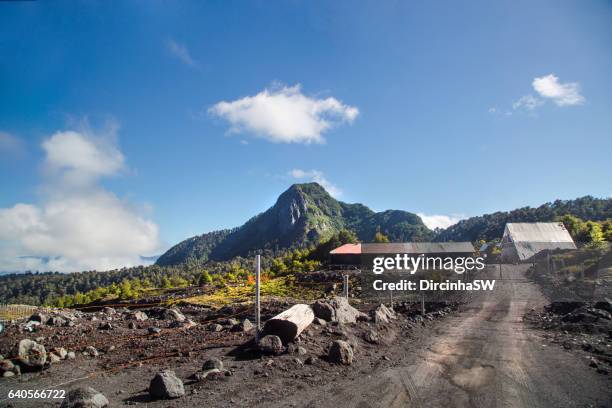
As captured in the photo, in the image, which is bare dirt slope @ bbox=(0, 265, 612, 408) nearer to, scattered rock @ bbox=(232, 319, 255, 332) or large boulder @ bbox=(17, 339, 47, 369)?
large boulder @ bbox=(17, 339, 47, 369)

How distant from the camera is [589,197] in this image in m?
150

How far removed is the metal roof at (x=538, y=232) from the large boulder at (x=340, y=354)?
4588 centimetres

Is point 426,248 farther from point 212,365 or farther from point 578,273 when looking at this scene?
point 212,365

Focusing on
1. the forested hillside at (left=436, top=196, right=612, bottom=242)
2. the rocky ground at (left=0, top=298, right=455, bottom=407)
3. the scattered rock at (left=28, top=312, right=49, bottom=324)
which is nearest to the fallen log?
the rocky ground at (left=0, top=298, right=455, bottom=407)

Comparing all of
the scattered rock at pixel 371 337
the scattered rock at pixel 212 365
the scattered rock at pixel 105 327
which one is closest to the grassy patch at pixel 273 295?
the scattered rock at pixel 105 327

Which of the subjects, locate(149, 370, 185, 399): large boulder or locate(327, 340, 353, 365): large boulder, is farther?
locate(327, 340, 353, 365): large boulder

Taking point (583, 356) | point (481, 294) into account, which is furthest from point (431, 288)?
point (583, 356)

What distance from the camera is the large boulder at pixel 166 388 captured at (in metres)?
7.02

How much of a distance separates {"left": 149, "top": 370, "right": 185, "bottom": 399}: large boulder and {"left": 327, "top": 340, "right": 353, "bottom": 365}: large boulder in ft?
12.9

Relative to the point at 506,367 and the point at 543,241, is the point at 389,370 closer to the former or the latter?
the point at 506,367

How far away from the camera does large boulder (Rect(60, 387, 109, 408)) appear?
645 cm

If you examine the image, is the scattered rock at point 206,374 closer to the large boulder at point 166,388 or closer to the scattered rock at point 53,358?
the large boulder at point 166,388

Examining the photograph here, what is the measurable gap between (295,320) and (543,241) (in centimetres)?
4753

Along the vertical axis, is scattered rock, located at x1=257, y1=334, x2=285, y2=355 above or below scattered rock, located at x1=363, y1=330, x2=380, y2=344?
above
